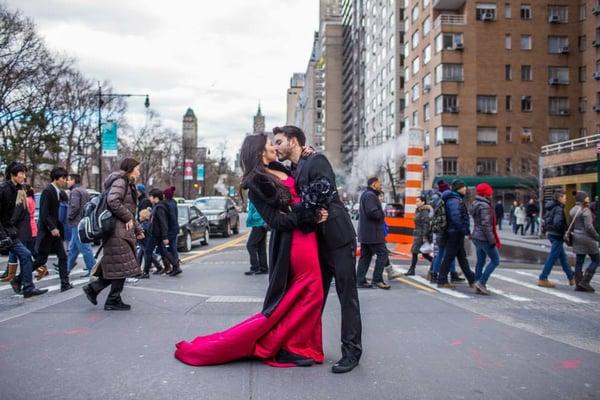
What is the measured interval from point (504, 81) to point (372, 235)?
5100 cm

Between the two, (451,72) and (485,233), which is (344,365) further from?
(451,72)

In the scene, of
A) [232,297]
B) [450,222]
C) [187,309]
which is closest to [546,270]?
[450,222]

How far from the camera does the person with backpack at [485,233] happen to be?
376 inches

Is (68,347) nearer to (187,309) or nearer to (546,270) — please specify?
(187,309)

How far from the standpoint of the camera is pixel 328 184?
4.67m

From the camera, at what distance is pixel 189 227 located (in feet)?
58.9

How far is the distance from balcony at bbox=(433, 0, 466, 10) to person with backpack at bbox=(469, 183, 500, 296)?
50563mm

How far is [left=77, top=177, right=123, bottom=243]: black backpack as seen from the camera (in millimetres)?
7262

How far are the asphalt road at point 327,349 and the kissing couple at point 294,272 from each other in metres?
0.15

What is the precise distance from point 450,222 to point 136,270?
528 centimetres

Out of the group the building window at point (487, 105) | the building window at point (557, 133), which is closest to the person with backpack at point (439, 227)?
the building window at point (487, 105)

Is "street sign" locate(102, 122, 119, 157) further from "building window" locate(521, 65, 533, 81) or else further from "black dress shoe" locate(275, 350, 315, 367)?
"building window" locate(521, 65, 533, 81)

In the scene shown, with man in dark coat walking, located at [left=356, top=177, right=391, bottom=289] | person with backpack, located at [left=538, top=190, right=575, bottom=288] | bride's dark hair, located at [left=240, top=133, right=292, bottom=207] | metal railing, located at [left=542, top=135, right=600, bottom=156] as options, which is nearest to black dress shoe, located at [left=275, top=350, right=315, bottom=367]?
bride's dark hair, located at [left=240, top=133, right=292, bottom=207]

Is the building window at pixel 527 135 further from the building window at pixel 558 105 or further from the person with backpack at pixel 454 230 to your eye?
the person with backpack at pixel 454 230
